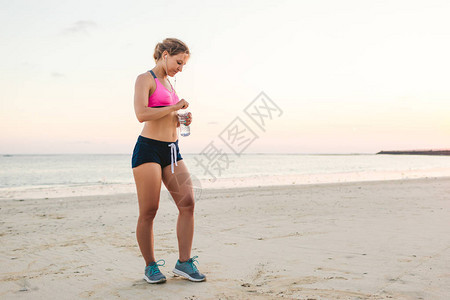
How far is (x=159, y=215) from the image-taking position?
763 centimetres

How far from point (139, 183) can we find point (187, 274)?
3.04 ft

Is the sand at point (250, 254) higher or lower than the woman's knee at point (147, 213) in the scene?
lower

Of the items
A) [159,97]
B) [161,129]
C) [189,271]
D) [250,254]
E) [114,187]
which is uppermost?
[159,97]

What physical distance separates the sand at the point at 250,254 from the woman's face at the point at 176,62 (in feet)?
6.09

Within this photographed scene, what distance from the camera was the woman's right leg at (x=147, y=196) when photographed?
10.4 ft

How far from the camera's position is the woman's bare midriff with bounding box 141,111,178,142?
3.21 meters

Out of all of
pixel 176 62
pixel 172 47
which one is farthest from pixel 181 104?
pixel 172 47

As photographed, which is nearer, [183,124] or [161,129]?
[161,129]

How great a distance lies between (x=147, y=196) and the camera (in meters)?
3.20

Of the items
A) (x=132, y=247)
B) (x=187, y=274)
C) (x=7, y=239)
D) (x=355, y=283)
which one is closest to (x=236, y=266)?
(x=187, y=274)

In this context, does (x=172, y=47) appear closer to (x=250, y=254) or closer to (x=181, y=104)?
(x=181, y=104)

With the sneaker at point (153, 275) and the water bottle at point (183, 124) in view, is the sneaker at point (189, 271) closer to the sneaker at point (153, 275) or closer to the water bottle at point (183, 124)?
the sneaker at point (153, 275)

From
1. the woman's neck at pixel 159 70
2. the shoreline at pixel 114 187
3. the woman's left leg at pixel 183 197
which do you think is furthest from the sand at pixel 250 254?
the shoreline at pixel 114 187

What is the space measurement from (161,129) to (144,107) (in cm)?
27
